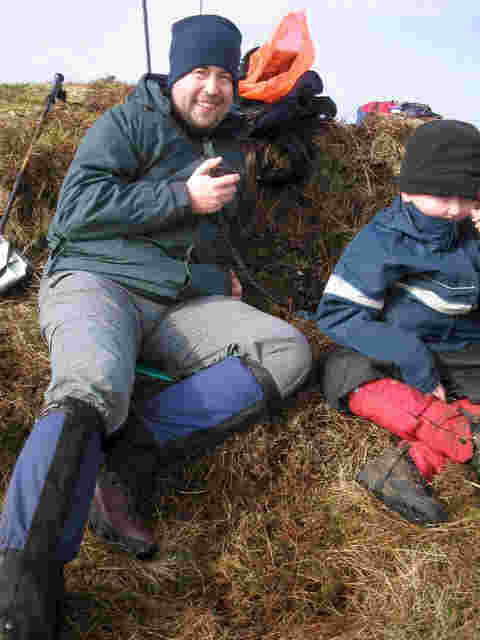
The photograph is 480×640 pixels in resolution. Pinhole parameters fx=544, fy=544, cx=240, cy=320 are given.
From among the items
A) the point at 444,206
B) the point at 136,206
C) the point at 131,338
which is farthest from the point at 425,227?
the point at 131,338

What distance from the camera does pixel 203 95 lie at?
10.5ft

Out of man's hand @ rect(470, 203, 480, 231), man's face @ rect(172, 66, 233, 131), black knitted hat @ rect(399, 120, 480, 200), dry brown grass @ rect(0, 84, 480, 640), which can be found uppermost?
man's face @ rect(172, 66, 233, 131)

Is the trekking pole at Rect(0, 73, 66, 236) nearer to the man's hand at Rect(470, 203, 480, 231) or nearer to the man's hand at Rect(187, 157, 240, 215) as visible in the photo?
the man's hand at Rect(187, 157, 240, 215)

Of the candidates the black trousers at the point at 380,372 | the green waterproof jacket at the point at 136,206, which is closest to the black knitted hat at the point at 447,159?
the black trousers at the point at 380,372

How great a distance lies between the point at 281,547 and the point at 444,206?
1.97 meters

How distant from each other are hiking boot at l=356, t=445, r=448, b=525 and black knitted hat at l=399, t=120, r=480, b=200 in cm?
142

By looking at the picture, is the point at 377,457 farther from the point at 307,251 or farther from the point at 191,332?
the point at 307,251

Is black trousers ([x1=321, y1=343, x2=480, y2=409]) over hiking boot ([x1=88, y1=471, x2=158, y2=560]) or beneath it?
over

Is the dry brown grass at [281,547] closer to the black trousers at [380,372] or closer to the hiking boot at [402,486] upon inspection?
the hiking boot at [402,486]

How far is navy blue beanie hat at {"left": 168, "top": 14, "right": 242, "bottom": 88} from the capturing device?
3.12 metres

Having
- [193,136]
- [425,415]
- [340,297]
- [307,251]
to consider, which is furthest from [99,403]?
[307,251]

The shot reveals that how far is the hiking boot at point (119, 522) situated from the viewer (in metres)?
2.39

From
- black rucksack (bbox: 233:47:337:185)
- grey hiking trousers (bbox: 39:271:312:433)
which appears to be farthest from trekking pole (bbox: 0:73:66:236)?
black rucksack (bbox: 233:47:337:185)

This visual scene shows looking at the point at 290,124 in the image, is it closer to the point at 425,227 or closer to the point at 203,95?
the point at 203,95
